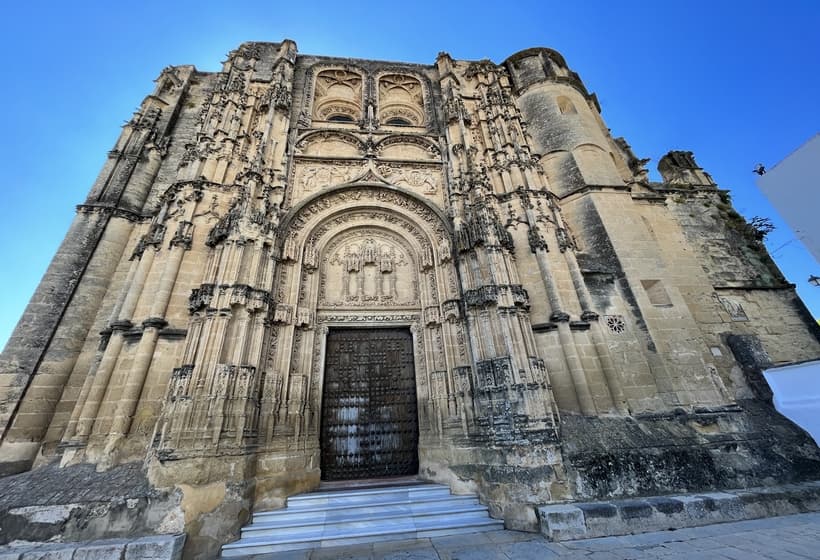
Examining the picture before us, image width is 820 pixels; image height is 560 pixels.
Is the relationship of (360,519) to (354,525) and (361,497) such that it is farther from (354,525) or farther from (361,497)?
(361,497)

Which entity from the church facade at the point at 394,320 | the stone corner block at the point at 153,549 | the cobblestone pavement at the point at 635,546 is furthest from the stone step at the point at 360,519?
the stone corner block at the point at 153,549

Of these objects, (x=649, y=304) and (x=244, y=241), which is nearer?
(x=244, y=241)

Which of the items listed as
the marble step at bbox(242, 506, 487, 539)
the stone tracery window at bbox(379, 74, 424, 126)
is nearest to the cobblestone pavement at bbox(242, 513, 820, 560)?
the marble step at bbox(242, 506, 487, 539)

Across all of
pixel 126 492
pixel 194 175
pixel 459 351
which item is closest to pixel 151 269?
pixel 194 175

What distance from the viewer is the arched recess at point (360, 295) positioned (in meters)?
7.16

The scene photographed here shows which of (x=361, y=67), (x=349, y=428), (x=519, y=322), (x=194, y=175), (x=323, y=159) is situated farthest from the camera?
(x=361, y=67)

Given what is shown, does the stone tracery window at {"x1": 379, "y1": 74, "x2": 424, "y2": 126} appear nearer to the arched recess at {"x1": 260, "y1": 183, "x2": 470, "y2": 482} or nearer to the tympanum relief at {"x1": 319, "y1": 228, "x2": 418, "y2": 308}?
the arched recess at {"x1": 260, "y1": 183, "x2": 470, "y2": 482}

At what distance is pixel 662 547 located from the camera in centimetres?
412

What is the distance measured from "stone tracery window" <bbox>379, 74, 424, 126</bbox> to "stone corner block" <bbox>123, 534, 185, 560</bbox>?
13220 millimetres

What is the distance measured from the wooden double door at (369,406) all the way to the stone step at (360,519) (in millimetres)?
1083

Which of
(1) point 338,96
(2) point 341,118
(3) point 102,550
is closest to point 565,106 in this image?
(2) point 341,118

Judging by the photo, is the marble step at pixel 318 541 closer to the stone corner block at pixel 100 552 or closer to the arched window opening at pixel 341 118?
the stone corner block at pixel 100 552

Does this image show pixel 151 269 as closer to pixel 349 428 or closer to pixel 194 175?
pixel 194 175

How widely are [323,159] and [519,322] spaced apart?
7.77 metres
